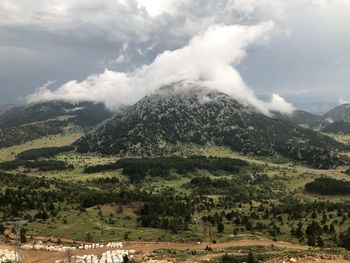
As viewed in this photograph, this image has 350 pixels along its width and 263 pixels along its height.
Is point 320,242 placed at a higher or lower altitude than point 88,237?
lower

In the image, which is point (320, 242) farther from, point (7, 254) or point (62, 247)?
point (7, 254)

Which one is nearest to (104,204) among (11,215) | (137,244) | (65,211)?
(65,211)

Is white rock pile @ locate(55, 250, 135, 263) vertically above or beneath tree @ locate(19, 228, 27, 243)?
beneath

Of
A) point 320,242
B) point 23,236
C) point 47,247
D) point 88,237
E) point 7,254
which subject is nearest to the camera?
point 7,254

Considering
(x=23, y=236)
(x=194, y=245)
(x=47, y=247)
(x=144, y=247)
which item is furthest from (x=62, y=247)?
(x=194, y=245)

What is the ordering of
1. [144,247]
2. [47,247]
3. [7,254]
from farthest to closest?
1. [144,247]
2. [47,247]
3. [7,254]

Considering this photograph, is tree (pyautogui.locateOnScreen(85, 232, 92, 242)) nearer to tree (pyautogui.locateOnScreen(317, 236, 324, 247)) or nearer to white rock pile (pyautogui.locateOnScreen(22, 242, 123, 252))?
white rock pile (pyautogui.locateOnScreen(22, 242, 123, 252))

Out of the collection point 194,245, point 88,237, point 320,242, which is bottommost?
point 320,242

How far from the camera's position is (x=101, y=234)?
125125 mm

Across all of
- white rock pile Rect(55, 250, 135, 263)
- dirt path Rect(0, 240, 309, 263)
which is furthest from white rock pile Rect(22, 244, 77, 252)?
white rock pile Rect(55, 250, 135, 263)

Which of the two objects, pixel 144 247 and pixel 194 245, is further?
pixel 194 245

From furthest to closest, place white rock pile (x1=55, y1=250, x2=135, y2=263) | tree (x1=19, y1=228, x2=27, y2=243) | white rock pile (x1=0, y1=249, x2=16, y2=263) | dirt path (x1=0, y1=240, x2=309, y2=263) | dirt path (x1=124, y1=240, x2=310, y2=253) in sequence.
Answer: tree (x1=19, y1=228, x2=27, y2=243)
dirt path (x1=124, y1=240, x2=310, y2=253)
dirt path (x1=0, y1=240, x2=309, y2=263)
white rock pile (x1=55, y1=250, x2=135, y2=263)
white rock pile (x1=0, y1=249, x2=16, y2=263)

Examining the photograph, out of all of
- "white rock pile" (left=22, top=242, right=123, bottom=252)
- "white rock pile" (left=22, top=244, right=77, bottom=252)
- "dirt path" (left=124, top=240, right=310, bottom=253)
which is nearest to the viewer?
"white rock pile" (left=22, top=244, right=77, bottom=252)

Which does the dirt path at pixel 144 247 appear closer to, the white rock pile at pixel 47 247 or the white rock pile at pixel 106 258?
the white rock pile at pixel 47 247
